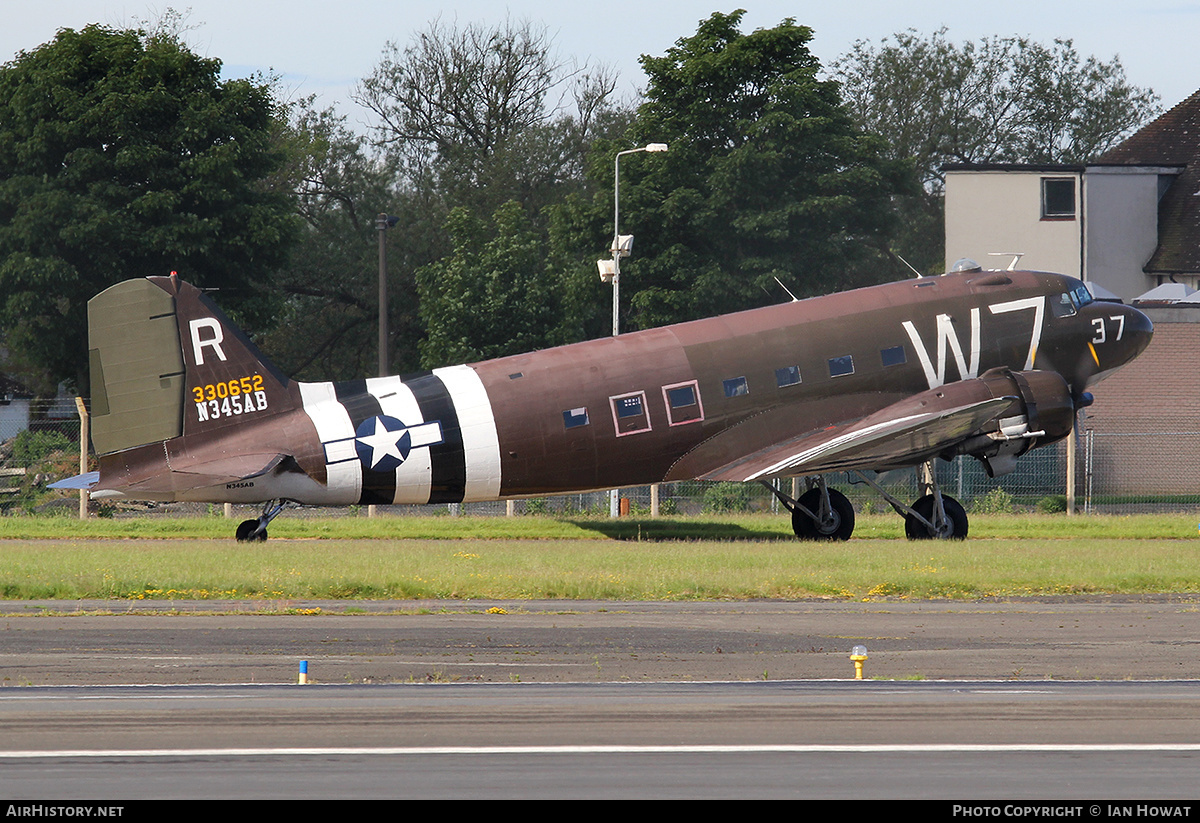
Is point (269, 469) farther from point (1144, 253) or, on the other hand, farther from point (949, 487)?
point (1144, 253)

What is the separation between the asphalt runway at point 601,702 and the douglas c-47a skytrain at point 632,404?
304 inches

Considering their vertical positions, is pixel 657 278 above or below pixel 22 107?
below

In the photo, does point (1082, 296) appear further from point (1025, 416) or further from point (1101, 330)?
point (1025, 416)

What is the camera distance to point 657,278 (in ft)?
207

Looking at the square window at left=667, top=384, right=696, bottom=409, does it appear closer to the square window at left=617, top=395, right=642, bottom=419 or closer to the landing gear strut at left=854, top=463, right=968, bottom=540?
the square window at left=617, top=395, right=642, bottom=419

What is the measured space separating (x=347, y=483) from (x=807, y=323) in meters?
10.6

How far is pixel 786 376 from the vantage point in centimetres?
2933

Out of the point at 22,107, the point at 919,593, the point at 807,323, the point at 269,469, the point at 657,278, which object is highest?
the point at 22,107

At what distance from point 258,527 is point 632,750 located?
19.2m

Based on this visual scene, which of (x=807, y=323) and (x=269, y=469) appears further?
(x=807, y=323)

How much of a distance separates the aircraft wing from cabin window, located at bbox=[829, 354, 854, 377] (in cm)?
114
